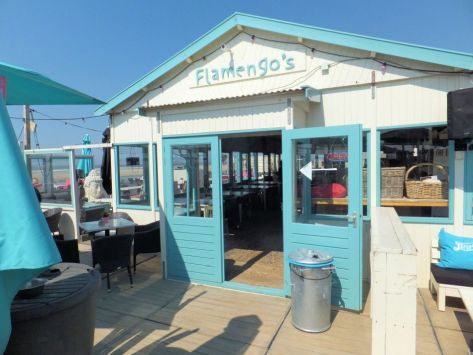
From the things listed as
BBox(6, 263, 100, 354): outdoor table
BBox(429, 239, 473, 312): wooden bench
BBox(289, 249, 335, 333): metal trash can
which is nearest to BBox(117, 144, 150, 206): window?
BBox(289, 249, 335, 333): metal trash can

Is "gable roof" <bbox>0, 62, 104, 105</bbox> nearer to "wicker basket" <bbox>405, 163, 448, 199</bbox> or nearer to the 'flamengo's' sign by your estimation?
the 'flamengo's' sign

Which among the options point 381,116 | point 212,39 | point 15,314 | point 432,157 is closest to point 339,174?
point 381,116

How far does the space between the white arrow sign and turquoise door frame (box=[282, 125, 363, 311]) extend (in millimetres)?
143

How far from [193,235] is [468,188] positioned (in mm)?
3759

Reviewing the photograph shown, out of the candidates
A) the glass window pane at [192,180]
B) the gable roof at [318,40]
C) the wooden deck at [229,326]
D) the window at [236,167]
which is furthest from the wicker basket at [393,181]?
the window at [236,167]

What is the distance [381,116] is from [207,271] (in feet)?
10.9

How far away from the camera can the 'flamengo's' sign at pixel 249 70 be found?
506 centimetres

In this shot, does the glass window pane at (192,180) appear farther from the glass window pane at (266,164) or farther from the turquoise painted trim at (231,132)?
the glass window pane at (266,164)

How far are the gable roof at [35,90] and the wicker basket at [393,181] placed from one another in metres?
3.94

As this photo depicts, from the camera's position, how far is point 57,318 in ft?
6.56

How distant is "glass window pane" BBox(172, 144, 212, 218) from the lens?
483 centimetres

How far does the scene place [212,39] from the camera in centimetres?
545

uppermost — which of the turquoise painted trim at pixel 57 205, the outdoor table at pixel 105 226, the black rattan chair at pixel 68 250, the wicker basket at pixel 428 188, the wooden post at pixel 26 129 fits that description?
the wooden post at pixel 26 129

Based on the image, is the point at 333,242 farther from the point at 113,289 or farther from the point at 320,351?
the point at 113,289
